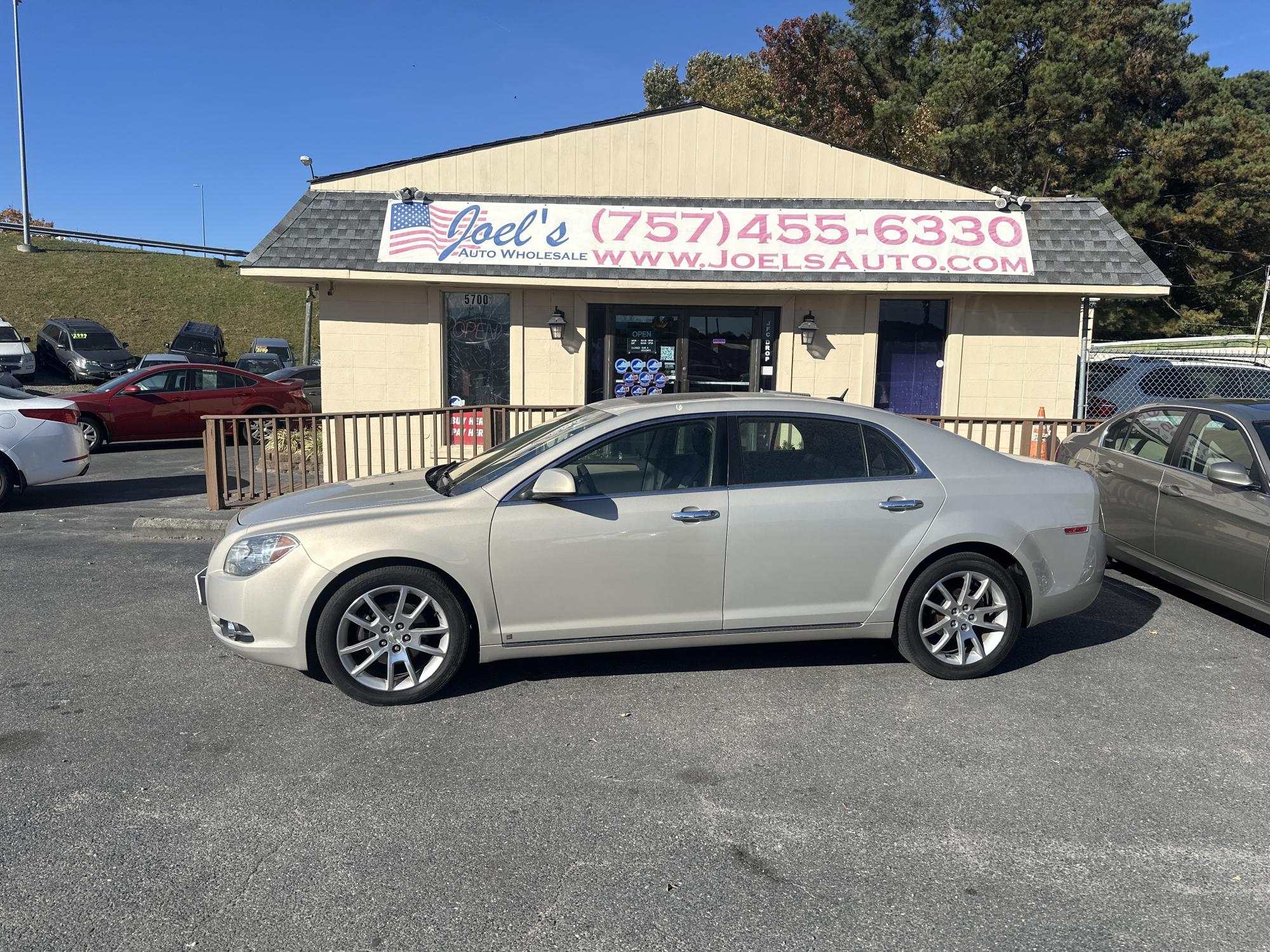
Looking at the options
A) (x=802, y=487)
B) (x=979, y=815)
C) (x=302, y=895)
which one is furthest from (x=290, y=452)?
(x=979, y=815)

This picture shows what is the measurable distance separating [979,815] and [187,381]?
15835 millimetres

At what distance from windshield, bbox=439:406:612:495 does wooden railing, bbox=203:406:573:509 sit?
3702mm

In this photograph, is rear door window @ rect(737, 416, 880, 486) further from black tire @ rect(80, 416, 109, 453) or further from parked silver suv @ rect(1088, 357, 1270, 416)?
black tire @ rect(80, 416, 109, 453)

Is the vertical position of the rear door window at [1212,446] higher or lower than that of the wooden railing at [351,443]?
higher

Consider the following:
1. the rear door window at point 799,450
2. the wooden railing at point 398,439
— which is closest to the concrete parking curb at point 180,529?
the wooden railing at point 398,439

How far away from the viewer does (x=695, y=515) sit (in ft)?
15.3

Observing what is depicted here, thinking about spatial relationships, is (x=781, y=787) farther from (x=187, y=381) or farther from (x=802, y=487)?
(x=187, y=381)

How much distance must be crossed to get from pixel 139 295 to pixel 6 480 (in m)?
40.2

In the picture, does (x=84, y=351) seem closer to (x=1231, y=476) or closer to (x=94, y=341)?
(x=94, y=341)

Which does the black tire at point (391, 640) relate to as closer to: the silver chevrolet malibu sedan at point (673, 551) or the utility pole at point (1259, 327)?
the silver chevrolet malibu sedan at point (673, 551)

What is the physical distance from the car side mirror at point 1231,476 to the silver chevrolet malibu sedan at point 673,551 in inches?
49.6

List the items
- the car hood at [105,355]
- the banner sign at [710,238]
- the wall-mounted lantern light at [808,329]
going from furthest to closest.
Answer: the car hood at [105,355], the wall-mounted lantern light at [808,329], the banner sign at [710,238]

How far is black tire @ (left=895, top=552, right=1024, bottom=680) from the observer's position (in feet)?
16.2

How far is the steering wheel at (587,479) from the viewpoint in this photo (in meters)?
4.71
